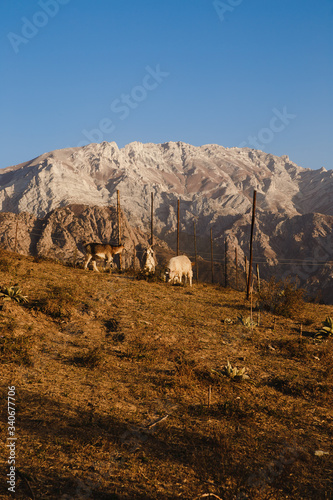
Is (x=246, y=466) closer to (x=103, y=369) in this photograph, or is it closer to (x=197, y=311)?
(x=103, y=369)

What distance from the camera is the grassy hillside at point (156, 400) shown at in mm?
5551

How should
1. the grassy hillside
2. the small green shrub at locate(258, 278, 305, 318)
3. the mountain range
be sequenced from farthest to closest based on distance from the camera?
the mountain range, the small green shrub at locate(258, 278, 305, 318), the grassy hillside

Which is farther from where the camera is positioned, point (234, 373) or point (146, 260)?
point (146, 260)

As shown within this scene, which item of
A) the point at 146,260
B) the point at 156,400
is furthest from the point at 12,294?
the point at 146,260

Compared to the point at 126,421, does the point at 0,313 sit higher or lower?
higher

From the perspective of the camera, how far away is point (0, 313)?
11594 millimetres

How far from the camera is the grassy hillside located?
18.2 feet

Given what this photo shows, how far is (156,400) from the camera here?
27.4 ft

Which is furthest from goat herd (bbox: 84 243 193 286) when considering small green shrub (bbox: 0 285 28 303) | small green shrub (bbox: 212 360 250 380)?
small green shrub (bbox: 212 360 250 380)

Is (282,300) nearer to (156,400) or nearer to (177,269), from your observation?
(177,269)

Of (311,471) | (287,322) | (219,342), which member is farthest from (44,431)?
(287,322)

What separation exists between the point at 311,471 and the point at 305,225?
15903 centimetres

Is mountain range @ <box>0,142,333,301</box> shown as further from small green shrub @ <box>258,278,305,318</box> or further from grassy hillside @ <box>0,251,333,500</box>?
grassy hillside @ <box>0,251,333,500</box>

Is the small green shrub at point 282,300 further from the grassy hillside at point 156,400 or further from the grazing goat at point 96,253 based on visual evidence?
the grazing goat at point 96,253
